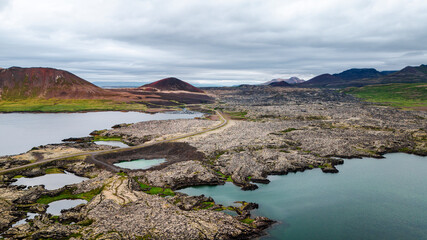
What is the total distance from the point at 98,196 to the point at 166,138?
49802 millimetres

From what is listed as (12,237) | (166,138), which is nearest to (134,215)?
(12,237)

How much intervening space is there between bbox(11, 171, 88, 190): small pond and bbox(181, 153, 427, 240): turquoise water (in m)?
28.0

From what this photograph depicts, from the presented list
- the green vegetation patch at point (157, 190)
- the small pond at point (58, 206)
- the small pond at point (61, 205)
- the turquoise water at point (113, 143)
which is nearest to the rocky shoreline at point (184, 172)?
the green vegetation patch at point (157, 190)

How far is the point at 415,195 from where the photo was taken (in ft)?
177

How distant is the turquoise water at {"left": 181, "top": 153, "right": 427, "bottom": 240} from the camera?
1620 inches

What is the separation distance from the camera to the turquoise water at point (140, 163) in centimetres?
7177

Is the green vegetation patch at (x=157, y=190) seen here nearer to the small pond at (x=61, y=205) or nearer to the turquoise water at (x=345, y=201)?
the turquoise water at (x=345, y=201)

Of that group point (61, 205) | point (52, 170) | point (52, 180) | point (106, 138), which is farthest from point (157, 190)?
point (106, 138)

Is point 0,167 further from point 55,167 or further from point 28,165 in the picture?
point 55,167

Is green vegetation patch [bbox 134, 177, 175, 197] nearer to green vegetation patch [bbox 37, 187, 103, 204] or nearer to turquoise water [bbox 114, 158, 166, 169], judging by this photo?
green vegetation patch [bbox 37, 187, 103, 204]

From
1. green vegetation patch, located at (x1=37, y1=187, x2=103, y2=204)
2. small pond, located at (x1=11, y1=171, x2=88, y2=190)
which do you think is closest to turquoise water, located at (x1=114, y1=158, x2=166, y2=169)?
small pond, located at (x1=11, y1=171, x2=88, y2=190)

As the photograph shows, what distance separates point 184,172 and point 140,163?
64.6 ft

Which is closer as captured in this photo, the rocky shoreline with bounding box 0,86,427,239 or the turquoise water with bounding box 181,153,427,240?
the rocky shoreline with bounding box 0,86,427,239

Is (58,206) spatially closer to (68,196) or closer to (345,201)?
(68,196)
